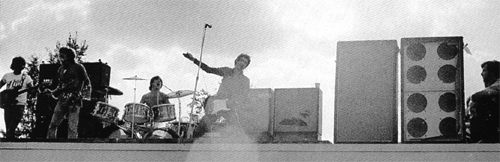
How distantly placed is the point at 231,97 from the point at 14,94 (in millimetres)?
2070

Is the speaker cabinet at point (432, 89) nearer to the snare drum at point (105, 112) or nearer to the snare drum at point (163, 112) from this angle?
the snare drum at point (163, 112)

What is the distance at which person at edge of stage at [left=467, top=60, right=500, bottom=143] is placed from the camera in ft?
15.3

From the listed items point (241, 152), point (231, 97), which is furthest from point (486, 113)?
point (231, 97)

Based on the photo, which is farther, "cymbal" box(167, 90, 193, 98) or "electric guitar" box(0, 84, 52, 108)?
"cymbal" box(167, 90, 193, 98)

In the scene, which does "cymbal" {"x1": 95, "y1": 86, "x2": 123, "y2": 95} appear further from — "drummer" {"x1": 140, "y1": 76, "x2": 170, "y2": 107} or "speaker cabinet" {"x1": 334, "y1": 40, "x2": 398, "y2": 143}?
"speaker cabinet" {"x1": 334, "y1": 40, "x2": 398, "y2": 143}

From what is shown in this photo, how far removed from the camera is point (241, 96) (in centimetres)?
605

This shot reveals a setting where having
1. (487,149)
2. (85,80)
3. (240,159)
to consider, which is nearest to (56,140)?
(85,80)

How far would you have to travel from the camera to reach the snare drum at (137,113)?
7066 mm

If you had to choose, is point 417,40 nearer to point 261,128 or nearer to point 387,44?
point 387,44

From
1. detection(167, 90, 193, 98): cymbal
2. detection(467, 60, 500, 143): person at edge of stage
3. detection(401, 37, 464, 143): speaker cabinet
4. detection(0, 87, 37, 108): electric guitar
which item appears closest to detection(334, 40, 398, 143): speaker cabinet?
detection(401, 37, 464, 143): speaker cabinet

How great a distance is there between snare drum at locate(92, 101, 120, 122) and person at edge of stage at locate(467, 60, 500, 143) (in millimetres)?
3365

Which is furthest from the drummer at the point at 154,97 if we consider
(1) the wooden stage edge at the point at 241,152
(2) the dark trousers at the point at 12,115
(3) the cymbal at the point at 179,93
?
(1) the wooden stage edge at the point at 241,152

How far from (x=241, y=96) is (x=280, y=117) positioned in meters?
0.38

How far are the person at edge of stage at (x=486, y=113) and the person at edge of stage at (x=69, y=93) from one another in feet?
10.1
